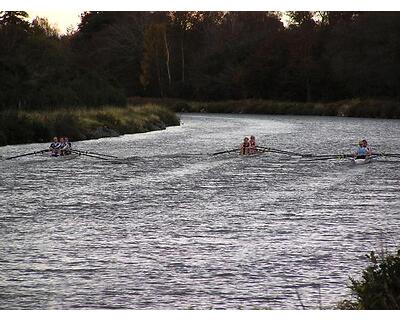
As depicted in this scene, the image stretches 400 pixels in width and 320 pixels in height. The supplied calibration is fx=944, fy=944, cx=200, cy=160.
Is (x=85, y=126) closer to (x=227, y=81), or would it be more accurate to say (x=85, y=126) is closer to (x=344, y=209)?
(x=344, y=209)

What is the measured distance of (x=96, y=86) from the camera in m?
63.3

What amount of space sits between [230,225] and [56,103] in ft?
119

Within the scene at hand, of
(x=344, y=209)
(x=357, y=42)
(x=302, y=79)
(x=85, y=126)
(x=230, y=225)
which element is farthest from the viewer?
(x=302, y=79)

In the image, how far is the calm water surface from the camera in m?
14.5

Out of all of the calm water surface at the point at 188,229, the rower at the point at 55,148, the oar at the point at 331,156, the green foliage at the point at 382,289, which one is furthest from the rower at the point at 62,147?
the green foliage at the point at 382,289

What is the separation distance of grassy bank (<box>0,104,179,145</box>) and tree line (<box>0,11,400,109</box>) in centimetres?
358

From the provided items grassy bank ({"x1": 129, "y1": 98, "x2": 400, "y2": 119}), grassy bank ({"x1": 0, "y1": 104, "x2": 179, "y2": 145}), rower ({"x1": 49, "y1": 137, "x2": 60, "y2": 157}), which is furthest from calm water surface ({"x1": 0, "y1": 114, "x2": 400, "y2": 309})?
grassy bank ({"x1": 129, "y1": 98, "x2": 400, "y2": 119})

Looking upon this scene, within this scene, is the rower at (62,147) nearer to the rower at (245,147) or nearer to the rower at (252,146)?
the rower at (245,147)

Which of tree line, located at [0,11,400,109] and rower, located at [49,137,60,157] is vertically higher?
tree line, located at [0,11,400,109]

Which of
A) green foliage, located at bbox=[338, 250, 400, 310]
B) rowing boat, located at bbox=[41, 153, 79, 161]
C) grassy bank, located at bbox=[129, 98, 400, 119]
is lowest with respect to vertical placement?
grassy bank, located at bbox=[129, 98, 400, 119]

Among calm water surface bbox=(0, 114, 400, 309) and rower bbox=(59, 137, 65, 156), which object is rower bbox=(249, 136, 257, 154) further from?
rower bbox=(59, 137, 65, 156)

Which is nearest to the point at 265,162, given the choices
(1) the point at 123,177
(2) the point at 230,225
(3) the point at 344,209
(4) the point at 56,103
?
(1) the point at 123,177

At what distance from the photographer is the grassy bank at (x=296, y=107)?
2864 inches

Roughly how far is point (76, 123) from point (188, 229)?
29938 millimetres
